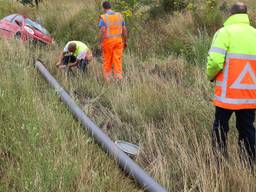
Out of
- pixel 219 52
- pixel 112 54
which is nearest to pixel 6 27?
pixel 112 54

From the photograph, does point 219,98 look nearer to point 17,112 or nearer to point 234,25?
point 234,25

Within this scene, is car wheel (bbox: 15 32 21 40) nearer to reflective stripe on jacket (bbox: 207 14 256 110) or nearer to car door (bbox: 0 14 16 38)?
car door (bbox: 0 14 16 38)

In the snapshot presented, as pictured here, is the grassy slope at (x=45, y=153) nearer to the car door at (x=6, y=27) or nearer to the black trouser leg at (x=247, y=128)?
the black trouser leg at (x=247, y=128)

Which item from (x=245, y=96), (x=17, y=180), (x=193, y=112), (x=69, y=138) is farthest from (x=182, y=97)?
(x=17, y=180)

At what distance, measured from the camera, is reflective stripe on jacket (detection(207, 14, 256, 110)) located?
4.05 m

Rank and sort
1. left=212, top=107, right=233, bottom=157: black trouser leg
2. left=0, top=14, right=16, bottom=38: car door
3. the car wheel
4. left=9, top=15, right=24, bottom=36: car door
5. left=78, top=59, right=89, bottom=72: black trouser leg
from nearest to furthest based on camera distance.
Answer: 1. left=212, top=107, right=233, bottom=157: black trouser leg
2. left=78, top=59, right=89, bottom=72: black trouser leg
3. the car wheel
4. left=0, top=14, right=16, bottom=38: car door
5. left=9, top=15, right=24, bottom=36: car door

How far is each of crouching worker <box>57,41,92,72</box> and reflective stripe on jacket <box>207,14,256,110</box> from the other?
15.5 ft

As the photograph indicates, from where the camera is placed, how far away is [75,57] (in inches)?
343

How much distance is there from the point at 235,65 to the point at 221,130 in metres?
0.76

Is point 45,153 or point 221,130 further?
point 221,130

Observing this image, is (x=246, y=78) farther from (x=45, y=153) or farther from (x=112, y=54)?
(x=112, y=54)

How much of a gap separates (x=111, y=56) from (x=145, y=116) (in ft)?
11.4

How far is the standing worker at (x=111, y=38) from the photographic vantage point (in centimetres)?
851

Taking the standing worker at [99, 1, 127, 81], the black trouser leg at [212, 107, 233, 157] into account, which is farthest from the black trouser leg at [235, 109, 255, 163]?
the standing worker at [99, 1, 127, 81]
